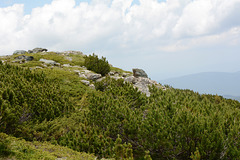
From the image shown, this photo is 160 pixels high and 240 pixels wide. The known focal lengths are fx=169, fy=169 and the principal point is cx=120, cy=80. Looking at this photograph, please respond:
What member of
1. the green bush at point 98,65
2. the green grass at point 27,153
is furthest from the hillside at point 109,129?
the green bush at point 98,65

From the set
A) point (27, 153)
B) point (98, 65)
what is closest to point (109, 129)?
point (27, 153)

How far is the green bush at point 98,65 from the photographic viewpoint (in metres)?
24.0

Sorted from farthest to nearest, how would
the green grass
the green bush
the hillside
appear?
the green bush < the hillside < the green grass

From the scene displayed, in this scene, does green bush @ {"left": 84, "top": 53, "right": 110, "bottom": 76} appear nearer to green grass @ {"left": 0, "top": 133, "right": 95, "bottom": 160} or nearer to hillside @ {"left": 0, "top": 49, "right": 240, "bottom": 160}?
hillside @ {"left": 0, "top": 49, "right": 240, "bottom": 160}

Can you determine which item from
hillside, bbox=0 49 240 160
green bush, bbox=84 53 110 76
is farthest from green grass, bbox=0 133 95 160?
green bush, bbox=84 53 110 76

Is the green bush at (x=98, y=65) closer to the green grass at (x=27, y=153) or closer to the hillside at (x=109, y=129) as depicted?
the hillside at (x=109, y=129)

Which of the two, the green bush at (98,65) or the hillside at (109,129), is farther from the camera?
the green bush at (98,65)

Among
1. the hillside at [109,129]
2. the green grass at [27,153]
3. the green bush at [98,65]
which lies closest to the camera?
the green grass at [27,153]

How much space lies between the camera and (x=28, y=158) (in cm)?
542

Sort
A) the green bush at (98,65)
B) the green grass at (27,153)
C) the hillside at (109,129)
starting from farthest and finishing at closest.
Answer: the green bush at (98,65) → the hillside at (109,129) → the green grass at (27,153)

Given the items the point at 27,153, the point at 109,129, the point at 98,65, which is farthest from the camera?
the point at 98,65

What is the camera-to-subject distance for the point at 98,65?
24125 millimetres

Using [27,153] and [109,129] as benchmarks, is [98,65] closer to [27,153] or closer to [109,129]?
[109,129]

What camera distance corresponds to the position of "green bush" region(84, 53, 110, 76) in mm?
24016
